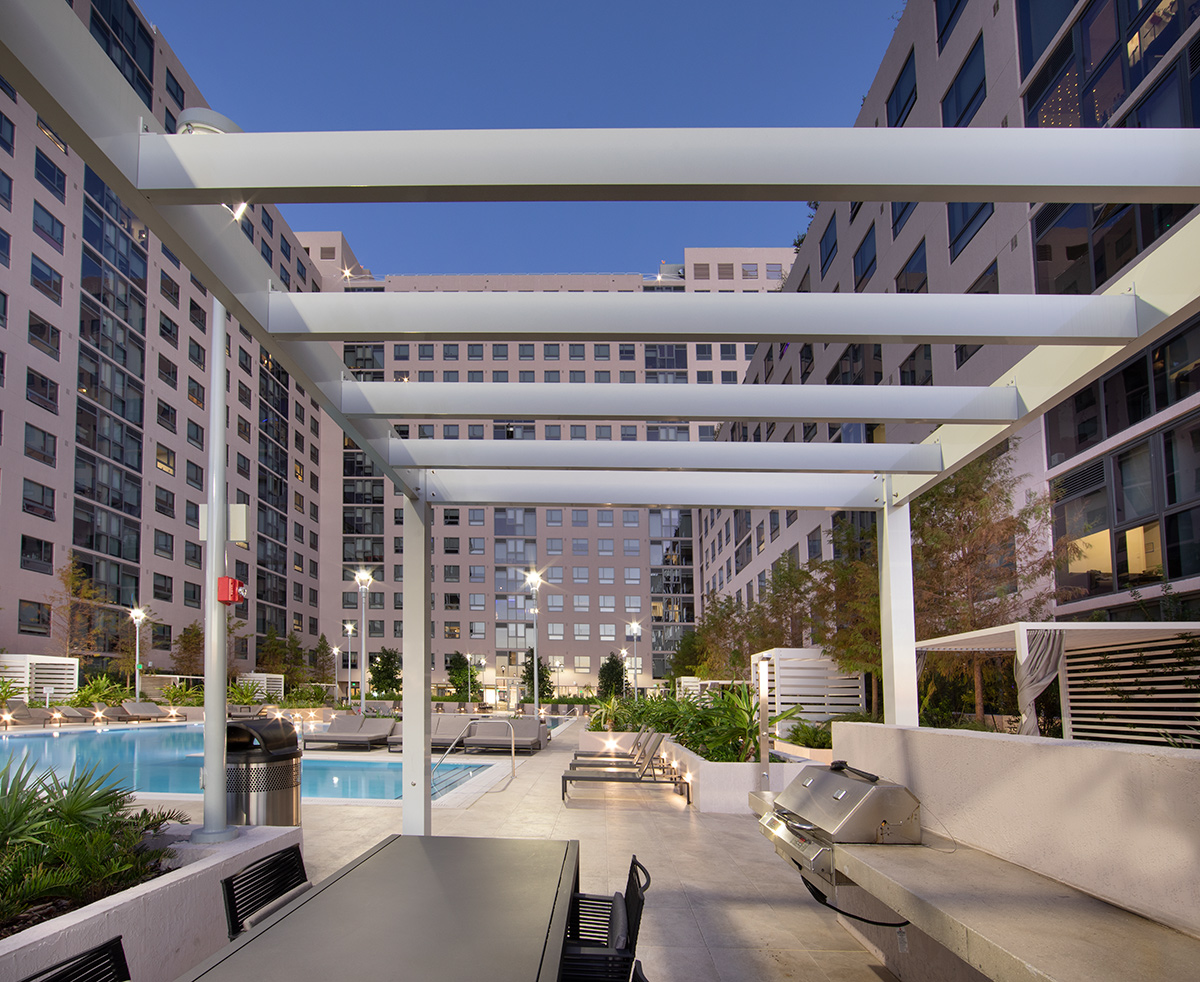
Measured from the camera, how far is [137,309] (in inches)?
1742

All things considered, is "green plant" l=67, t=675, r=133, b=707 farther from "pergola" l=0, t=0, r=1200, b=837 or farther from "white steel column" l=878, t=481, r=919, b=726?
"white steel column" l=878, t=481, r=919, b=726

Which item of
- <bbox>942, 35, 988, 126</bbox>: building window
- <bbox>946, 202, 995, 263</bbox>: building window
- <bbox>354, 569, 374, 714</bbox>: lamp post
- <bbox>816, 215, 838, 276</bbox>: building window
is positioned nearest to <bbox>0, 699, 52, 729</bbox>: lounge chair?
<bbox>354, 569, 374, 714</bbox>: lamp post

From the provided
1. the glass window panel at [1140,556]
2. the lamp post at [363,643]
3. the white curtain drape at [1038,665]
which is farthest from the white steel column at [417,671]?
the lamp post at [363,643]

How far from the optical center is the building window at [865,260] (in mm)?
24984

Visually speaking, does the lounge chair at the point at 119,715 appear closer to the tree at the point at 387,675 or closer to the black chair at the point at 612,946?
the tree at the point at 387,675

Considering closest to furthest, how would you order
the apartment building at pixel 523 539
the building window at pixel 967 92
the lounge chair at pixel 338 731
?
the building window at pixel 967 92
the lounge chair at pixel 338 731
the apartment building at pixel 523 539

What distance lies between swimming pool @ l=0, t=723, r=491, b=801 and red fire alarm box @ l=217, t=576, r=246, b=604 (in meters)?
7.81

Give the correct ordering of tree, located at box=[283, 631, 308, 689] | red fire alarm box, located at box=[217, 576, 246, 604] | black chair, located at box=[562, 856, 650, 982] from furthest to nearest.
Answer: tree, located at box=[283, 631, 308, 689] → red fire alarm box, located at box=[217, 576, 246, 604] → black chair, located at box=[562, 856, 650, 982]

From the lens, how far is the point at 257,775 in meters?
7.48

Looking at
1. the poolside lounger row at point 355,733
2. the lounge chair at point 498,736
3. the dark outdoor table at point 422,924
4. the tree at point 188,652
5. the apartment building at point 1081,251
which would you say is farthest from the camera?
the tree at point 188,652

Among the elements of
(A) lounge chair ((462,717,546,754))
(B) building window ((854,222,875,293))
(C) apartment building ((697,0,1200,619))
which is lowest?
(A) lounge chair ((462,717,546,754))

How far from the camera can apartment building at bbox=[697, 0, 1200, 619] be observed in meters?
12.3

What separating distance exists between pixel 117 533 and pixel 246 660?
48.3 ft

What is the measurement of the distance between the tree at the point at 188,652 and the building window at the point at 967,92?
40792 mm
